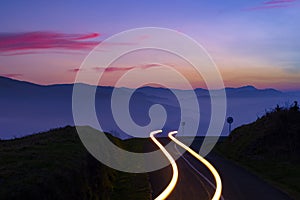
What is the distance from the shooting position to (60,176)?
1744cm

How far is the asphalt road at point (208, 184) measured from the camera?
25797mm

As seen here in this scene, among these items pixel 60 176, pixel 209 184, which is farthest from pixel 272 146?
pixel 60 176

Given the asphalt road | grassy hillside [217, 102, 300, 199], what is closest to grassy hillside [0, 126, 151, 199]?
the asphalt road

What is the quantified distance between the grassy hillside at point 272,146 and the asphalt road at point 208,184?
2.46m

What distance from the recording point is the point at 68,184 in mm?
17766

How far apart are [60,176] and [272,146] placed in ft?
107

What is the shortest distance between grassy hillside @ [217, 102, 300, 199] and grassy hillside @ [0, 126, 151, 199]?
1139 cm

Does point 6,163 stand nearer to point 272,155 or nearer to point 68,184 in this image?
point 68,184

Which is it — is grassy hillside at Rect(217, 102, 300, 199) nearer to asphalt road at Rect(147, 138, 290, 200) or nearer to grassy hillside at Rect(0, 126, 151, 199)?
asphalt road at Rect(147, 138, 290, 200)

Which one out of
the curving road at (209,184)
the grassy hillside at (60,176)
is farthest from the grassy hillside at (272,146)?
the grassy hillside at (60,176)

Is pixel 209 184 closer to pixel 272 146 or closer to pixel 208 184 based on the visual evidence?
pixel 208 184

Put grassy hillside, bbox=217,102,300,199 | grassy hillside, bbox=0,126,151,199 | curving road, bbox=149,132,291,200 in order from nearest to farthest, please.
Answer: grassy hillside, bbox=0,126,151,199
curving road, bbox=149,132,291,200
grassy hillside, bbox=217,102,300,199

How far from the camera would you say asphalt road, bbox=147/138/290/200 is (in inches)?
1016

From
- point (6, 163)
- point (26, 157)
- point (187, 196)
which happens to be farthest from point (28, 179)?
point (187, 196)
